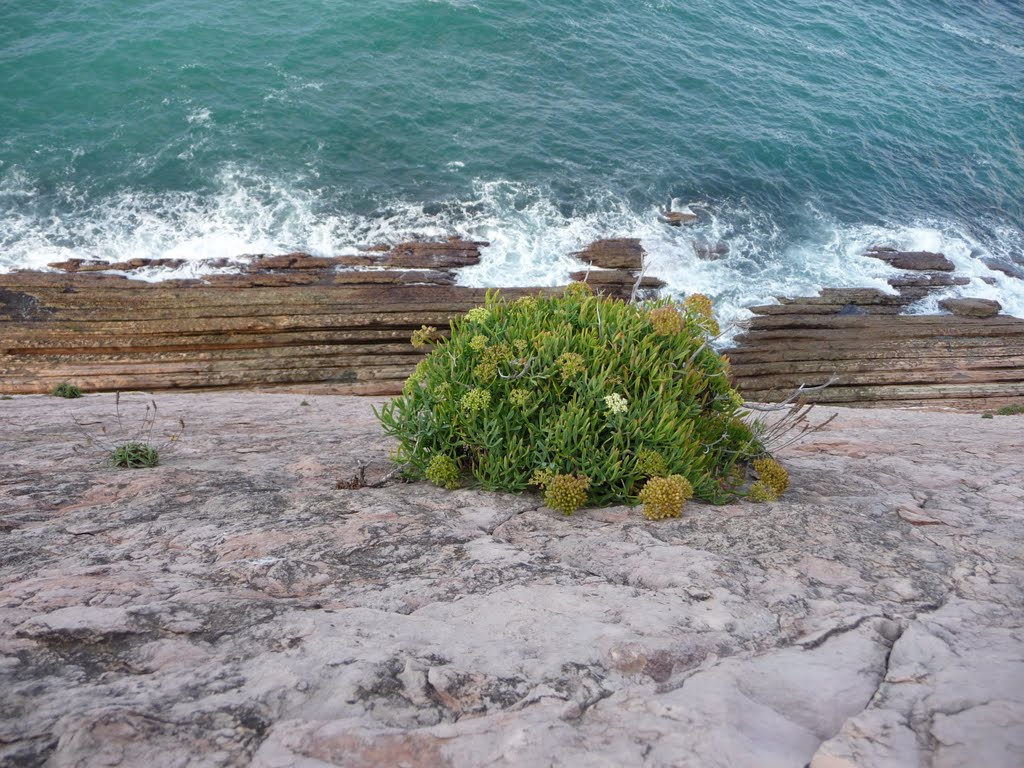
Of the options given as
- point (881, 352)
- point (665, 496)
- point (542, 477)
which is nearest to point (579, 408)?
point (542, 477)

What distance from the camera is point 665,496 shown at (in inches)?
270

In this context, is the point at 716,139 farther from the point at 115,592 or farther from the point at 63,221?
the point at 115,592

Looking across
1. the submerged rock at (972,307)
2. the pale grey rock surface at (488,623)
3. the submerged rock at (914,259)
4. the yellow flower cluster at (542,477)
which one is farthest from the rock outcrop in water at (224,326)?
the submerged rock at (972,307)

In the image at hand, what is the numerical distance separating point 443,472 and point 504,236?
18571 mm

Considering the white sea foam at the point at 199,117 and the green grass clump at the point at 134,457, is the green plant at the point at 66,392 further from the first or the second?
the white sea foam at the point at 199,117

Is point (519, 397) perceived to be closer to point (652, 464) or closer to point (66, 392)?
point (652, 464)

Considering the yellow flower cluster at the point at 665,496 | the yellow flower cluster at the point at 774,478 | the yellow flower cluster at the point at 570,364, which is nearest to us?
the yellow flower cluster at the point at 665,496

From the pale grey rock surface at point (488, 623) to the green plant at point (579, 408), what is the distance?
414 mm

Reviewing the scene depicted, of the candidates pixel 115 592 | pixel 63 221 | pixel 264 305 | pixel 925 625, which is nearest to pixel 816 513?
pixel 925 625

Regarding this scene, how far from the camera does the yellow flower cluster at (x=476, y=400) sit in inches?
293

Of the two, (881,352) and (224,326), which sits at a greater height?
(224,326)

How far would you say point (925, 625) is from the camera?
15.8 ft

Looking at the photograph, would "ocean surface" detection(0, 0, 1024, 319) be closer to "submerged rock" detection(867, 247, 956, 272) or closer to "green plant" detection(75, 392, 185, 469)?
"submerged rock" detection(867, 247, 956, 272)

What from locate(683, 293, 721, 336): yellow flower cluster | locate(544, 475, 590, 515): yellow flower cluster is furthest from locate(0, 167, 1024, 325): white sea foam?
locate(544, 475, 590, 515): yellow flower cluster
